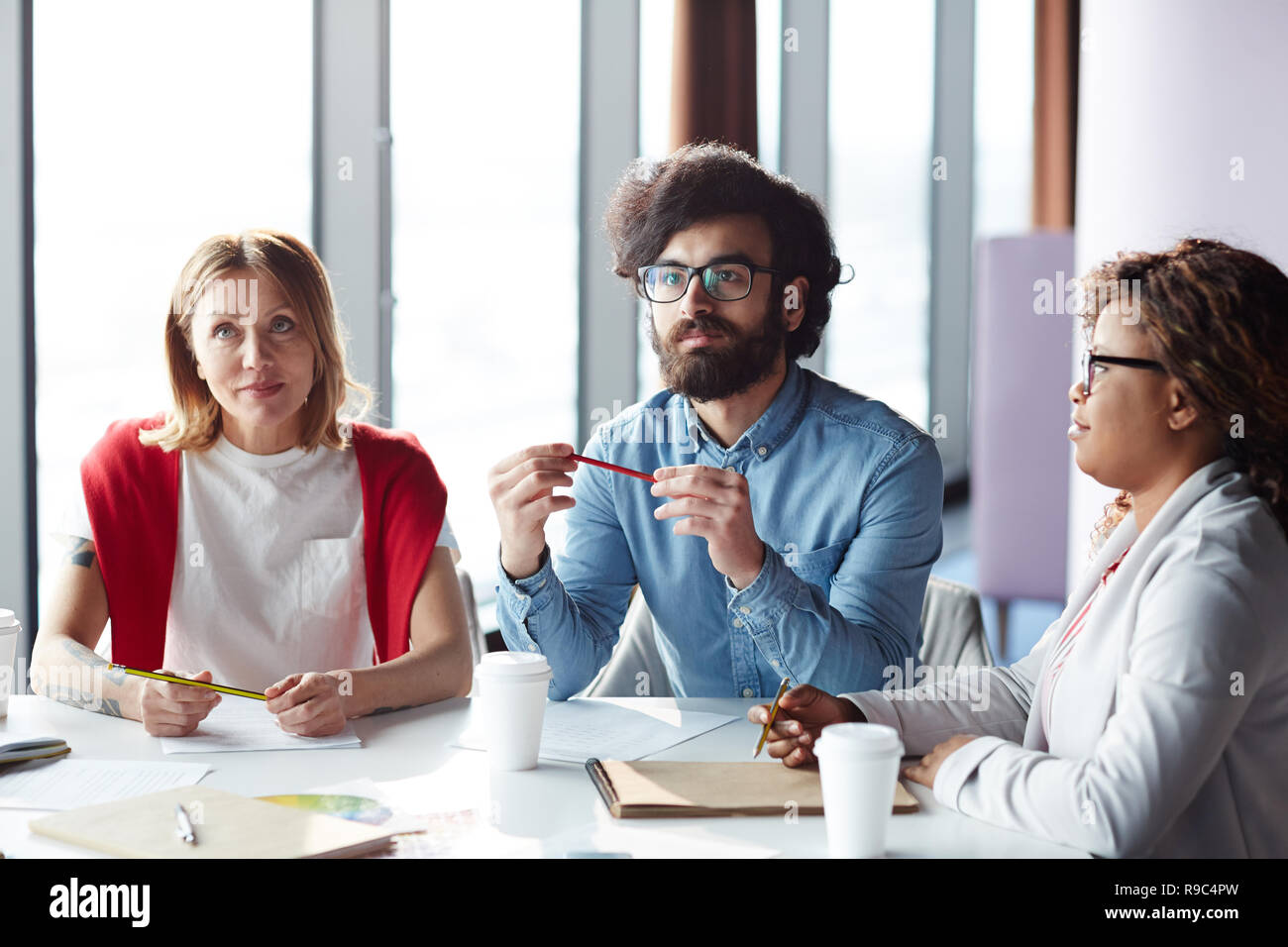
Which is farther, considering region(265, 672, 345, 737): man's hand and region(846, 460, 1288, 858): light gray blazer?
region(265, 672, 345, 737): man's hand

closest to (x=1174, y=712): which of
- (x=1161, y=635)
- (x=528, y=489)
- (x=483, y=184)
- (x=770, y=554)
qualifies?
(x=1161, y=635)

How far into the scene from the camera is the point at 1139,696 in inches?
54.2

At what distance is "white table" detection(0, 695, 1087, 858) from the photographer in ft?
4.57

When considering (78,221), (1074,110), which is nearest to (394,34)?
(78,221)

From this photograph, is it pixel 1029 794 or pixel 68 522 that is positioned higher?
pixel 68 522

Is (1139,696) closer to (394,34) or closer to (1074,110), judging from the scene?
(394,34)

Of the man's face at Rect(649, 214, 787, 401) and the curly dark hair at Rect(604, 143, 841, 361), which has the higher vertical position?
the curly dark hair at Rect(604, 143, 841, 361)

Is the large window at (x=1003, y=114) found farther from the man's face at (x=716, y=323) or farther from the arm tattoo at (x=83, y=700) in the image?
the arm tattoo at (x=83, y=700)

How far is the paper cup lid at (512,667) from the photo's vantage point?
1.63 metres

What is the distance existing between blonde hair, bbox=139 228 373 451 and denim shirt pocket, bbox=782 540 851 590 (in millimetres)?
892

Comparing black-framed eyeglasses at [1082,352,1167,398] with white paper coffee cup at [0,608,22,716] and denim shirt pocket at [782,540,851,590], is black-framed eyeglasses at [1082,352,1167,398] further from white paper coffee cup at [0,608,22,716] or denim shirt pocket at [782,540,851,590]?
white paper coffee cup at [0,608,22,716]

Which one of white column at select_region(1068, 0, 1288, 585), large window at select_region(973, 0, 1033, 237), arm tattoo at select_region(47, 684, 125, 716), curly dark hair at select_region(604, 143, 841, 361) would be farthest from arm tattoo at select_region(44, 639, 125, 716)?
large window at select_region(973, 0, 1033, 237)

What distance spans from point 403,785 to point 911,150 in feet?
24.4

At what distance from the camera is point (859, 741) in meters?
1.31
